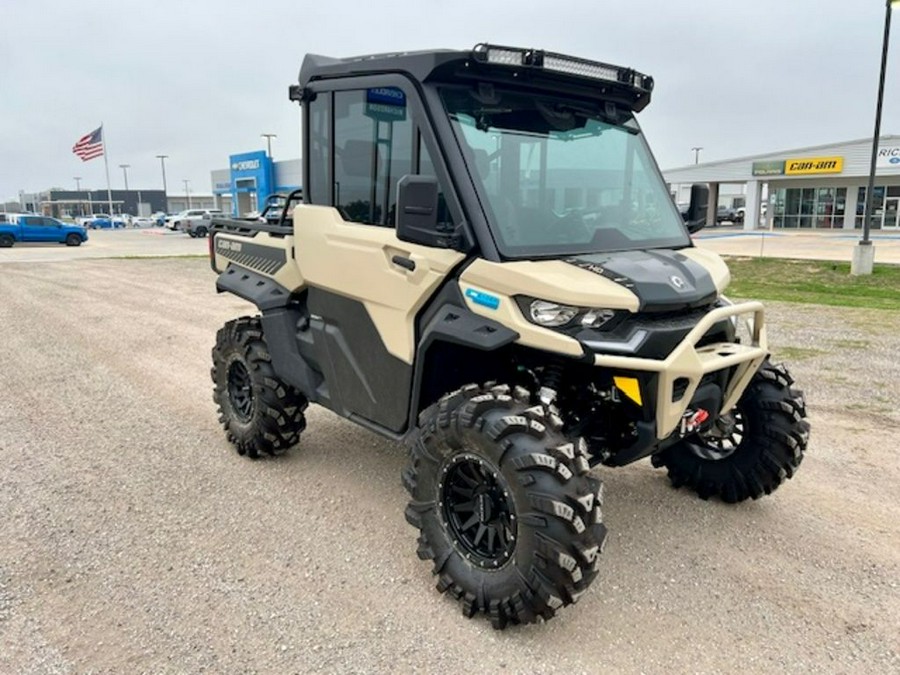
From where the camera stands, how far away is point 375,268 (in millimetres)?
3738

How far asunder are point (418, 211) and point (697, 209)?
205cm

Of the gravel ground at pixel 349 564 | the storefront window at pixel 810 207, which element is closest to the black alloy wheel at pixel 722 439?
the gravel ground at pixel 349 564

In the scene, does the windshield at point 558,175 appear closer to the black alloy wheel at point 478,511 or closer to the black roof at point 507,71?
the black roof at point 507,71

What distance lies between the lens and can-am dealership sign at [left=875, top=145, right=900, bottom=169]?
35.7m

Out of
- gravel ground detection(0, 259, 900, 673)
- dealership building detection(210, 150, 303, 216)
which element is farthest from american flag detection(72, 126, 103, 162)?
gravel ground detection(0, 259, 900, 673)

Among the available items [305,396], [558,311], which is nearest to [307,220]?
[305,396]

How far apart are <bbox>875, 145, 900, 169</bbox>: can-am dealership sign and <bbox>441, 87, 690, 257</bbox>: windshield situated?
128 feet

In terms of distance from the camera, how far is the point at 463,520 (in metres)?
3.36

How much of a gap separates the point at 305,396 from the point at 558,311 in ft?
7.52

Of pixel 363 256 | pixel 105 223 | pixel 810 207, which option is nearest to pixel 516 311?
pixel 363 256

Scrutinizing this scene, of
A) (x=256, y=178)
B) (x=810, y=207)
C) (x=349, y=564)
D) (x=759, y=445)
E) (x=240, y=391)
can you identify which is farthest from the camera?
(x=256, y=178)

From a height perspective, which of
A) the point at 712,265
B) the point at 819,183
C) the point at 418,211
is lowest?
the point at 712,265

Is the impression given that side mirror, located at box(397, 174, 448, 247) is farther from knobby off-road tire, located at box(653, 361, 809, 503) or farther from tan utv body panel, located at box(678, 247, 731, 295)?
knobby off-road tire, located at box(653, 361, 809, 503)

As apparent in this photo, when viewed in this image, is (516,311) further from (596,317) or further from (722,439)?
(722,439)
